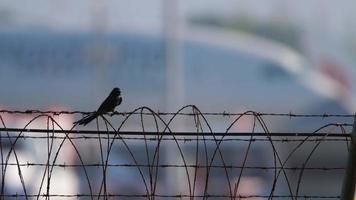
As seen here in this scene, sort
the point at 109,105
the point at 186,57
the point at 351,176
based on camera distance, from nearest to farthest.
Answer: the point at 351,176
the point at 109,105
the point at 186,57

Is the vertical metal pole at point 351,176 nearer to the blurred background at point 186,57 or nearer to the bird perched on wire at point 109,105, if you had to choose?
the bird perched on wire at point 109,105

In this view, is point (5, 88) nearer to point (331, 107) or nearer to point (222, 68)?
point (222, 68)

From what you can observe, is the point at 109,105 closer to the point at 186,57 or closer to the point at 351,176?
the point at 351,176

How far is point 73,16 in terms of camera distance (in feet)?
51.3

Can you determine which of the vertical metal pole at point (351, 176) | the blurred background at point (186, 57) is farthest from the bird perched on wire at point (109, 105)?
the blurred background at point (186, 57)

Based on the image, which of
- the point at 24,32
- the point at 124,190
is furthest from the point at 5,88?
the point at 124,190

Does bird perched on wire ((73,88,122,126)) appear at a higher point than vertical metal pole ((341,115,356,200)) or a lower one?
higher

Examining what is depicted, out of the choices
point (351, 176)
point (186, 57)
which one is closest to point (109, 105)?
point (351, 176)

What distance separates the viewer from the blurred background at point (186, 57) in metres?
15.3

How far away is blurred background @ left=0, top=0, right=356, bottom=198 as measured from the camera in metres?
15.3

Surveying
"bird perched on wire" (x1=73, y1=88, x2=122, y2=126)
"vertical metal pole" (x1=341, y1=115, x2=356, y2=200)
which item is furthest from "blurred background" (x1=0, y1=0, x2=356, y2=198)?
"vertical metal pole" (x1=341, y1=115, x2=356, y2=200)

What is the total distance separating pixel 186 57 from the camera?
15.9 m

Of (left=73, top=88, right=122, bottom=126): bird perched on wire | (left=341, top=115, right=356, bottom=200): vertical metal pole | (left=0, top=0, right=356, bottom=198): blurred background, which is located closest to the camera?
(left=341, top=115, right=356, bottom=200): vertical metal pole

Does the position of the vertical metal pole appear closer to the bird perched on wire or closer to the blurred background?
the bird perched on wire
